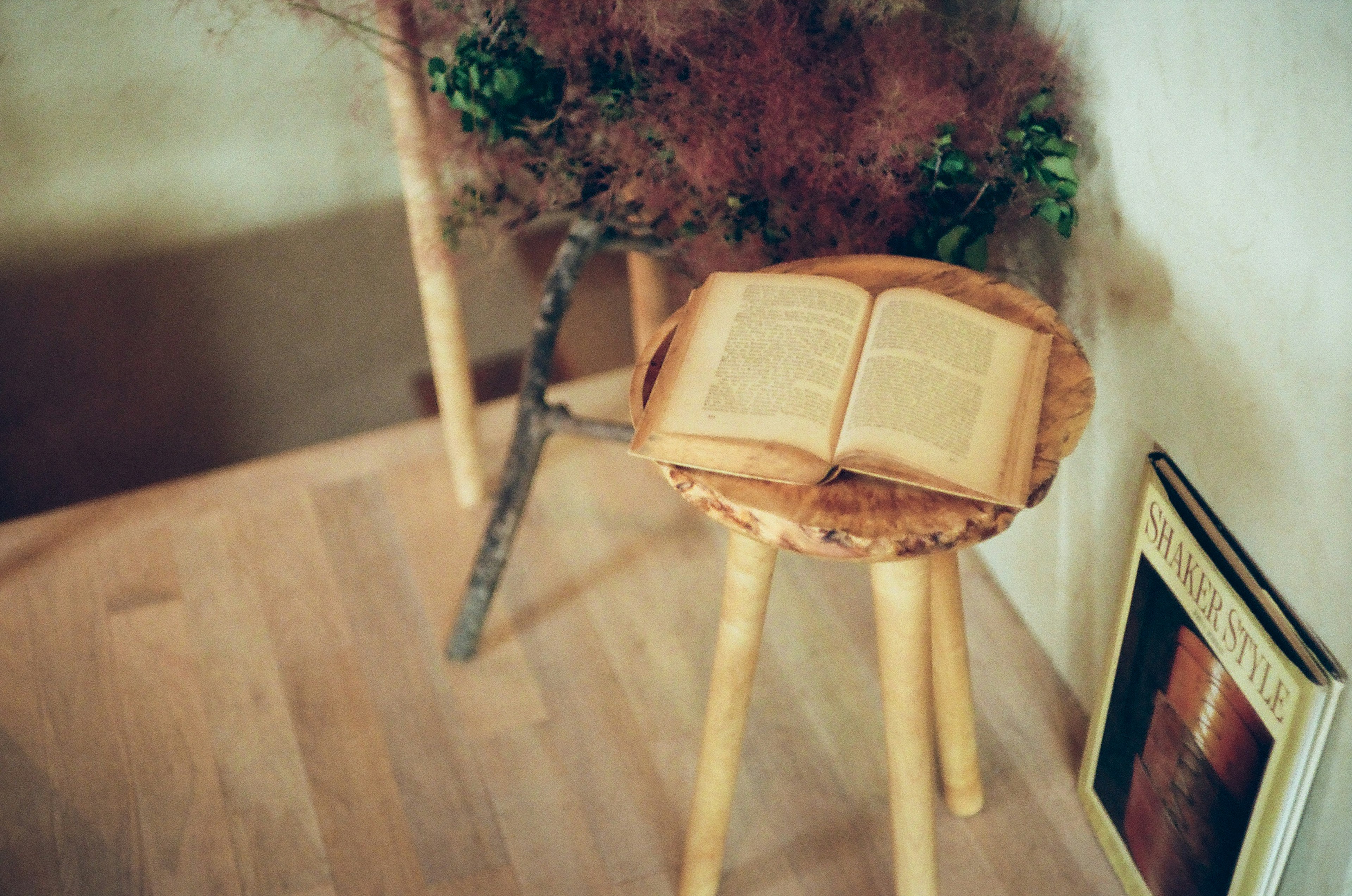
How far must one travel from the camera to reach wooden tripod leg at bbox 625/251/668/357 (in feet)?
5.59

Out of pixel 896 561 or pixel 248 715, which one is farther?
pixel 248 715

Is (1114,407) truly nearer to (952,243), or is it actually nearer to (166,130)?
(952,243)

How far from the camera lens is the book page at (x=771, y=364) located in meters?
0.91

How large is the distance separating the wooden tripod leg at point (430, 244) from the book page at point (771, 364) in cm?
50

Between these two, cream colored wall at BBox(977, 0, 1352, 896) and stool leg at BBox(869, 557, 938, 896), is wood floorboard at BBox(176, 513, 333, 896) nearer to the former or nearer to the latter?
stool leg at BBox(869, 557, 938, 896)

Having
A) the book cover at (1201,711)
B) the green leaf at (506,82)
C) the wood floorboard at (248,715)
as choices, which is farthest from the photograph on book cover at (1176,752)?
the wood floorboard at (248,715)

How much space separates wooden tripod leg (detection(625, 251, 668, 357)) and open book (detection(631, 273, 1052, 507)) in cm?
71

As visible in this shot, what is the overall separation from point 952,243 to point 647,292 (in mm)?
710

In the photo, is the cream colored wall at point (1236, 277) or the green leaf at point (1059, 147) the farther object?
the green leaf at point (1059, 147)

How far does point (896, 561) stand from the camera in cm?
92

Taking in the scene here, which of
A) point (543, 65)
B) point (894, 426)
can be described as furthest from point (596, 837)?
point (543, 65)

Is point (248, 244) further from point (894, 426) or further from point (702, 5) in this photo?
point (894, 426)

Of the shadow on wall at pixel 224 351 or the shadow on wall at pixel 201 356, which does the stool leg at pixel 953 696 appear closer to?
the shadow on wall at pixel 224 351

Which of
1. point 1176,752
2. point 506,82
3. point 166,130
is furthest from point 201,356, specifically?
point 1176,752
